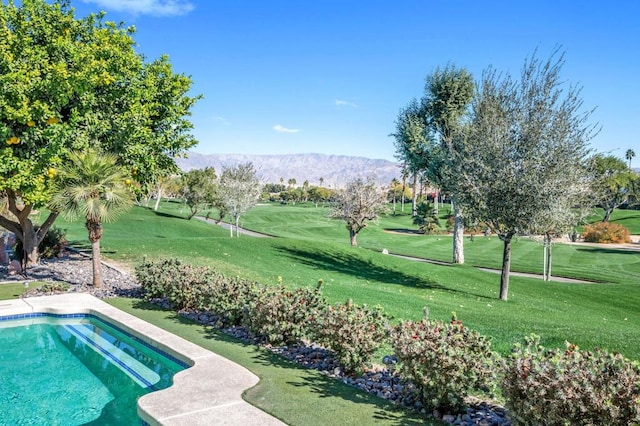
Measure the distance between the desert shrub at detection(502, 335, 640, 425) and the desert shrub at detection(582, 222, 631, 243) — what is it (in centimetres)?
5572

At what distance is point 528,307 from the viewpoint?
18.3 meters

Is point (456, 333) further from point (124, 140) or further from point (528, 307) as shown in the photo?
point (124, 140)

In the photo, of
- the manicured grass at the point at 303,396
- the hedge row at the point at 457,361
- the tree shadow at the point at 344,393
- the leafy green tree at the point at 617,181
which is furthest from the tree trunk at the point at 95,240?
the leafy green tree at the point at 617,181

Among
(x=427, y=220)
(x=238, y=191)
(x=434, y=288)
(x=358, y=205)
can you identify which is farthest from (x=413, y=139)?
(x=427, y=220)

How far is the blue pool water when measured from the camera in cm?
752

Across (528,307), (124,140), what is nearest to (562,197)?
(528,307)

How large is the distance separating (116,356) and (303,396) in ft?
16.8

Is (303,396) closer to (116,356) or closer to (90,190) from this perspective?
(116,356)

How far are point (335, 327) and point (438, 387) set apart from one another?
218 centimetres

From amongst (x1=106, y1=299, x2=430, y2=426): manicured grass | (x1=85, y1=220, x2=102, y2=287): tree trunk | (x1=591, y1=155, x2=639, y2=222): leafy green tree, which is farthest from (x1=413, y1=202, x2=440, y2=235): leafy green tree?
(x1=106, y1=299, x2=430, y2=426): manicured grass

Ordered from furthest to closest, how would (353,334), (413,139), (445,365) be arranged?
(413,139)
(353,334)
(445,365)

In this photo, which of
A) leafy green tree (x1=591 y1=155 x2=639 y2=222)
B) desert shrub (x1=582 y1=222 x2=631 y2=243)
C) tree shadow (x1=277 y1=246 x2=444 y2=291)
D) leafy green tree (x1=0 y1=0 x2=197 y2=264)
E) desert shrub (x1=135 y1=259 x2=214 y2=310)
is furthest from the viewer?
leafy green tree (x1=591 y1=155 x2=639 y2=222)

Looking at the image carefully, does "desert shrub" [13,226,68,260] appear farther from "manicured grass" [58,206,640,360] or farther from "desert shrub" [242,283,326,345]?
"desert shrub" [242,283,326,345]

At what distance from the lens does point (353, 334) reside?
763 centimetres
